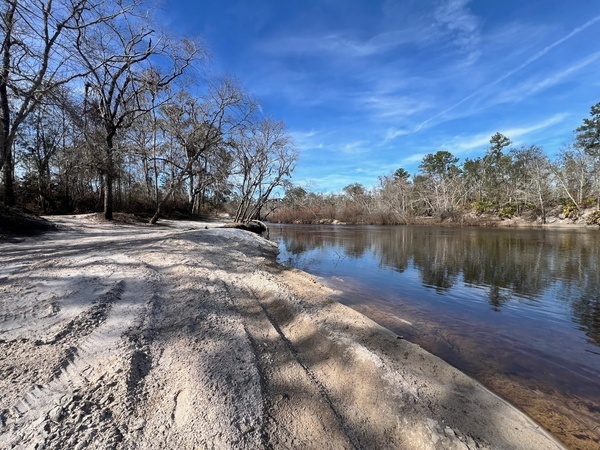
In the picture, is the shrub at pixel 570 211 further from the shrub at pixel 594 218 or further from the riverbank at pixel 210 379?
the riverbank at pixel 210 379

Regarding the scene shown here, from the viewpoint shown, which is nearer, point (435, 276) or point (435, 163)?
point (435, 276)

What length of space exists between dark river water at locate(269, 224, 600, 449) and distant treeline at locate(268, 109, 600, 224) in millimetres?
25971

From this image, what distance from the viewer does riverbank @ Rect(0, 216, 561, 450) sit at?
206 centimetres

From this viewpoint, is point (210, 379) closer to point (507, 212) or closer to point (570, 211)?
point (570, 211)

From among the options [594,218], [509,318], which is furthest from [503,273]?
[594,218]

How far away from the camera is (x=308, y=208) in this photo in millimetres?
64062

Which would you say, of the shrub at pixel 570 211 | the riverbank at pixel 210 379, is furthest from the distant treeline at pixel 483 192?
the riverbank at pixel 210 379

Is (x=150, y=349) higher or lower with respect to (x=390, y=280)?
higher

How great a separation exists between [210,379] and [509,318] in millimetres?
6660

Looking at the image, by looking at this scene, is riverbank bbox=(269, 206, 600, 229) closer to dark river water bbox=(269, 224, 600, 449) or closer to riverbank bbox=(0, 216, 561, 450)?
dark river water bbox=(269, 224, 600, 449)

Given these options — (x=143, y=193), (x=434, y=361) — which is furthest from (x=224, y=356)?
(x=143, y=193)

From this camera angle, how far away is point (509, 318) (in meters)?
6.40

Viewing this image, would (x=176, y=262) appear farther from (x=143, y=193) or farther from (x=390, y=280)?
(x=143, y=193)

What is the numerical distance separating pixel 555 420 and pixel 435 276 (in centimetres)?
779
